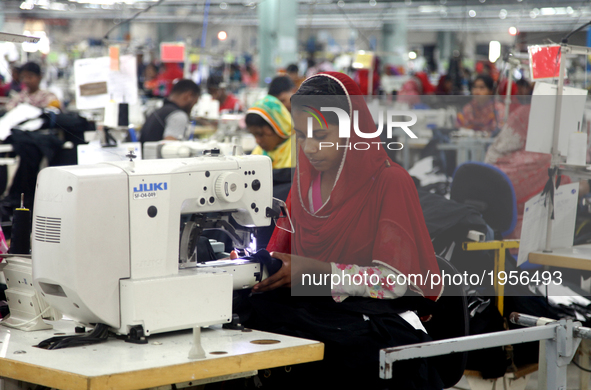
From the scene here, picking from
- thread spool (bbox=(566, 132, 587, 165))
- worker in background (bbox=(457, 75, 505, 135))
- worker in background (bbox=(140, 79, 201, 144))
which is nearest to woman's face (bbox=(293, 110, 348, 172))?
thread spool (bbox=(566, 132, 587, 165))

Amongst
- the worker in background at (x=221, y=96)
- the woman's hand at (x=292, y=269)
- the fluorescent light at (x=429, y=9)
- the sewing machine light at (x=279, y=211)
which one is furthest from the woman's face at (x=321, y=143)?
the fluorescent light at (x=429, y=9)

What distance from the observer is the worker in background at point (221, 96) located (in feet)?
24.5

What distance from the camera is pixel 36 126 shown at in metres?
4.37

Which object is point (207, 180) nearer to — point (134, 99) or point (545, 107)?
point (545, 107)

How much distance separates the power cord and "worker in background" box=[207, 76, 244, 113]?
20.1ft

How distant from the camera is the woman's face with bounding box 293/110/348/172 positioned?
6.17 ft

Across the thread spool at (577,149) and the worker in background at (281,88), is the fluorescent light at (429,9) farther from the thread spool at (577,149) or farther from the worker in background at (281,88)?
the thread spool at (577,149)

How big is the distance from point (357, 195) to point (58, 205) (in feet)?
2.67

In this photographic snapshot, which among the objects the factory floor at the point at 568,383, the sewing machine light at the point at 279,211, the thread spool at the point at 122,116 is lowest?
the factory floor at the point at 568,383

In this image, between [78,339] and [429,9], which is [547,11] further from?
[78,339]

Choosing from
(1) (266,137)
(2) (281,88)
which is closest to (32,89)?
(2) (281,88)

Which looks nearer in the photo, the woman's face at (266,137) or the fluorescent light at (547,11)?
the woman's face at (266,137)

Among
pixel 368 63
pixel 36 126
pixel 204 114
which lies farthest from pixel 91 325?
pixel 368 63

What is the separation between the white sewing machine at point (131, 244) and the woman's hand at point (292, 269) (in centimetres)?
17
